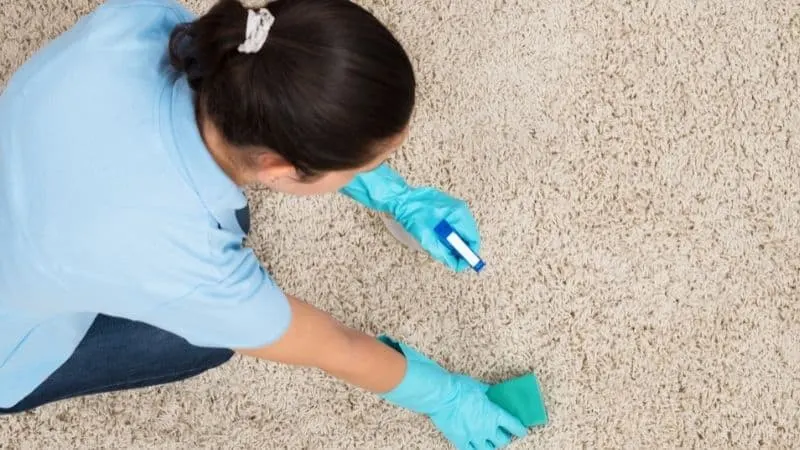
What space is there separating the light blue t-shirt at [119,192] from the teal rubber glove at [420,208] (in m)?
0.30

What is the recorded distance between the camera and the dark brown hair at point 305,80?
0.52 metres

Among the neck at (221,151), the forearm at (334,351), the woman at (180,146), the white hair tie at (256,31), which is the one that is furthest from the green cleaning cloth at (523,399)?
the white hair tie at (256,31)

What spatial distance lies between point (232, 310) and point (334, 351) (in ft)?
0.64

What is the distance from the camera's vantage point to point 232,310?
64 cm

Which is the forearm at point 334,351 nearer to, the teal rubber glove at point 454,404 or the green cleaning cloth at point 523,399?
the teal rubber glove at point 454,404

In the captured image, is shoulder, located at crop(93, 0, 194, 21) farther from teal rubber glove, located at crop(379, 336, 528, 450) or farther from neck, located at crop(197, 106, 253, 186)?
teal rubber glove, located at crop(379, 336, 528, 450)

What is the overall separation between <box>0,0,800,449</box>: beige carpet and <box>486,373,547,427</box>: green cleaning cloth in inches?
0.9

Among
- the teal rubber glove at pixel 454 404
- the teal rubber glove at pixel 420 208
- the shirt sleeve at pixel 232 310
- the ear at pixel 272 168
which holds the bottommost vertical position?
the teal rubber glove at pixel 454 404

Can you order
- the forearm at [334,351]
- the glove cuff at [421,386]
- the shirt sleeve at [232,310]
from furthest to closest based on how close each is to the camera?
the glove cuff at [421,386]
the forearm at [334,351]
the shirt sleeve at [232,310]

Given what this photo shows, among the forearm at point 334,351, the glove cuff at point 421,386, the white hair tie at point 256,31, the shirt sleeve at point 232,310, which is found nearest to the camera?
the white hair tie at point 256,31

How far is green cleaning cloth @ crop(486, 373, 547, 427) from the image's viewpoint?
96 centimetres

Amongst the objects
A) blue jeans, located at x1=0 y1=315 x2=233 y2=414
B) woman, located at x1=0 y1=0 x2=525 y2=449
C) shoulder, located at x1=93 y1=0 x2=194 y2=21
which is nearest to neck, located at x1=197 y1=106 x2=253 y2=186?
woman, located at x1=0 y1=0 x2=525 y2=449

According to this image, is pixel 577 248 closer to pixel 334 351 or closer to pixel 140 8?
pixel 334 351

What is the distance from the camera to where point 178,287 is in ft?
2.01
